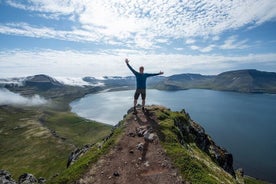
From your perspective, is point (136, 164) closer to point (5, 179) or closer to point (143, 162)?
point (143, 162)

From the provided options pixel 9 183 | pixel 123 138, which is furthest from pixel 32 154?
pixel 123 138

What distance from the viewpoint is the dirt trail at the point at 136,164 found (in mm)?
16547

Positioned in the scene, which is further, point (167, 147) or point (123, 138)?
point (123, 138)

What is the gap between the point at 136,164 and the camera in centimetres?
1842

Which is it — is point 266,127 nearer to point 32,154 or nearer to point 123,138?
point 32,154

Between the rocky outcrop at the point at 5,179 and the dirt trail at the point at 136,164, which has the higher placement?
the dirt trail at the point at 136,164

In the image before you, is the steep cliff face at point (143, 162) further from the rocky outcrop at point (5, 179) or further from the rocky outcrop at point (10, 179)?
the rocky outcrop at point (10, 179)

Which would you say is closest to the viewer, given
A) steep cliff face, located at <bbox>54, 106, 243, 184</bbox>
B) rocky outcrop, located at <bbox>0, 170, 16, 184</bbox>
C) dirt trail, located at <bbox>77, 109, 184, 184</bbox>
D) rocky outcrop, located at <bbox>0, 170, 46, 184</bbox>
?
dirt trail, located at <bbox>77, 109, 184, 184</bbox>

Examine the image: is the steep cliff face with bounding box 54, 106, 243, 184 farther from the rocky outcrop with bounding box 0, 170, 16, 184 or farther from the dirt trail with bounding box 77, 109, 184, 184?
the rocky outcrop with bounding box 0, 170, 16, 184

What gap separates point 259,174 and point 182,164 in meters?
115

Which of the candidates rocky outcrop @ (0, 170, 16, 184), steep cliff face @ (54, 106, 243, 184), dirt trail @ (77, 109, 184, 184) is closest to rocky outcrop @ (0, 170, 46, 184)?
rocky outcrop @ (0, 170, 16, 184)

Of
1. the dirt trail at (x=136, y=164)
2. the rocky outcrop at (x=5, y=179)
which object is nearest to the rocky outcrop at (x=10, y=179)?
the rocky outcrop at (x=5, y=179)

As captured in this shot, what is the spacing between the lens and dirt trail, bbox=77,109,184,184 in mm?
16547

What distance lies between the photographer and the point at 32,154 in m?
173
